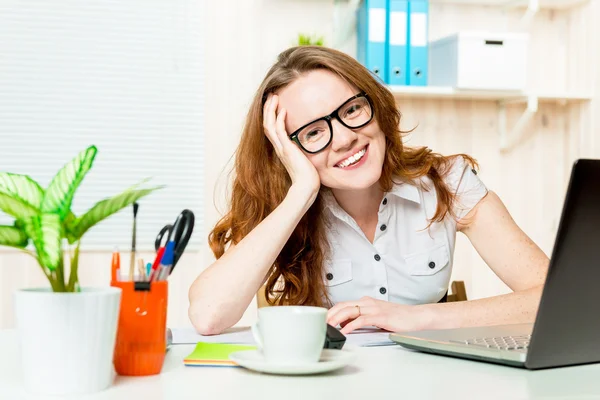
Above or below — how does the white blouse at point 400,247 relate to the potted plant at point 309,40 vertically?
below

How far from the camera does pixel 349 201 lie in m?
1.81

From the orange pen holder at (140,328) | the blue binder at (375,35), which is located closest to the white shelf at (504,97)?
the blue binder at (375,35)

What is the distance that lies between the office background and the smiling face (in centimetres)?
137

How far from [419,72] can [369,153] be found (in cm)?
140

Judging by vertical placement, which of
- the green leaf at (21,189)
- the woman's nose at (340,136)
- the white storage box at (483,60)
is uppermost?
the white storage box at (483,60)

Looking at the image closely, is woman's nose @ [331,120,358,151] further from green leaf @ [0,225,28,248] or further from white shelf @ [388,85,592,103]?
white shelf @ [388,85,592,103]

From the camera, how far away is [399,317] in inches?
49.9

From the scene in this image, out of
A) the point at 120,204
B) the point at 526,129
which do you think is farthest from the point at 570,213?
the point at 526,129

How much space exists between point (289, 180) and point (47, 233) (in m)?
1.13

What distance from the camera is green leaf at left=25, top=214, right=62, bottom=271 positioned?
68 centimetres

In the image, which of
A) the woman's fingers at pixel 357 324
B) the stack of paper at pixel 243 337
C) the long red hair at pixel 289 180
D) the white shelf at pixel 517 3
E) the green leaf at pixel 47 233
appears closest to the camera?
the green leaf at pixel 47 233

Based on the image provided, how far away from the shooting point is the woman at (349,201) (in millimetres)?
1624

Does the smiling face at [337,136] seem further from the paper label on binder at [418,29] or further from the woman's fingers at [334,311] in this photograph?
the paper label on binder at [418,29]

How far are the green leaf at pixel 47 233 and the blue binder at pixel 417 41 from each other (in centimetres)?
239
